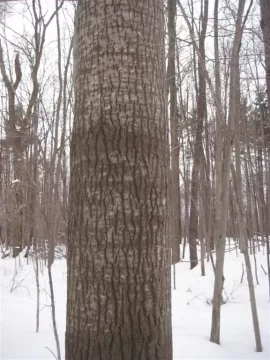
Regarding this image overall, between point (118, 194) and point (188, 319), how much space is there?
17.2 feet

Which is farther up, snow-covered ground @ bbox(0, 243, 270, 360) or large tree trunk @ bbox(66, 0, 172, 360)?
large tree trunk @ bbox(66, 0, 172, 360)

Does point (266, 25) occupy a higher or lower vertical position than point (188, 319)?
higher

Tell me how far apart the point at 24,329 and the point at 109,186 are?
4545 mm

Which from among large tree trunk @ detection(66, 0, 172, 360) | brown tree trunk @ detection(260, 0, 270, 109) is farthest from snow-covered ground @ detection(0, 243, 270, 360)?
brown tree trunk @ detection(260, 0, 270, 109)

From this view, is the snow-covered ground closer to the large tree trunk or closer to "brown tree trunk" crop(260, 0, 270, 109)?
the large tree trunk

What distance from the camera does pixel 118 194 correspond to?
1712 mm

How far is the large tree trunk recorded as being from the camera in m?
1.68

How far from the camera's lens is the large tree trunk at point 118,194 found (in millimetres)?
1679

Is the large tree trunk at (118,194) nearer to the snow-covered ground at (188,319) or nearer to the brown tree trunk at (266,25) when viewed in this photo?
the snow-covered ground at (188,319)

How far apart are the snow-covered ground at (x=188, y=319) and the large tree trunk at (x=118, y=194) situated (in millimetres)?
2882

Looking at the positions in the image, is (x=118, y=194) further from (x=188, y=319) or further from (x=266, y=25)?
(x=188, y=319)

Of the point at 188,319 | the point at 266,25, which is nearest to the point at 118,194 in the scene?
the point at 266,25

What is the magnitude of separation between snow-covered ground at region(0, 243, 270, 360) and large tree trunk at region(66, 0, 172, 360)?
2.88m

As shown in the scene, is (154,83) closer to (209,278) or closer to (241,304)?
(241,304)
